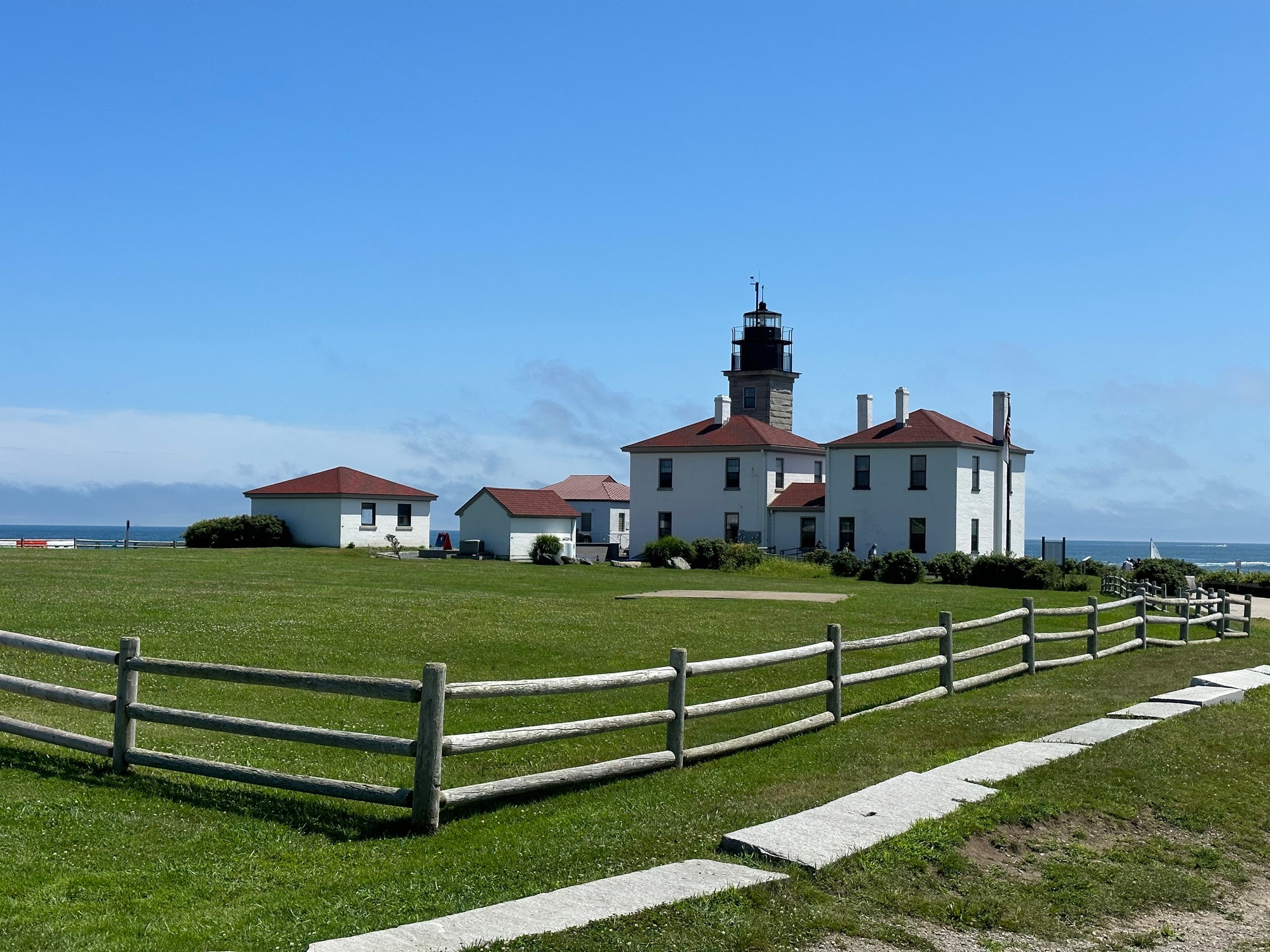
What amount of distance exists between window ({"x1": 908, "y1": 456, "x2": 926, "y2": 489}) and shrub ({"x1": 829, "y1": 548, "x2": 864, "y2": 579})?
9.26 m

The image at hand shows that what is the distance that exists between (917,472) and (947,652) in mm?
43919

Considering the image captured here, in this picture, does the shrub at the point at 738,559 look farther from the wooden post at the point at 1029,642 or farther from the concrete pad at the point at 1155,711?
the concrete pad at the point at 1155,711

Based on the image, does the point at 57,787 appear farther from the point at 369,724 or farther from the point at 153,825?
the point at 369,724

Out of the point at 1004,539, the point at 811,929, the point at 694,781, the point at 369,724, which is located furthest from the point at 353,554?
the point at 811,929

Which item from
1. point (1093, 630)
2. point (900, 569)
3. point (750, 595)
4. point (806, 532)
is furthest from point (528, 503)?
point (1093, 630)

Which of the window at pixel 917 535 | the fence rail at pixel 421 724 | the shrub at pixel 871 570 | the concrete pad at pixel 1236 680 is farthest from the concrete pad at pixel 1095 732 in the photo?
the window at pixel 917 535

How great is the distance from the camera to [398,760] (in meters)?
12.8

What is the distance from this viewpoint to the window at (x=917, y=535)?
59.6 m

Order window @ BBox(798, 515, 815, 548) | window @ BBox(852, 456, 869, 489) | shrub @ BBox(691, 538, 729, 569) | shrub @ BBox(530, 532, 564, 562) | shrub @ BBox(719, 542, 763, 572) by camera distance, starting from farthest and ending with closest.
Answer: window @ BBox(798, 515, 815, 548)
window @ BBox(852, 456, 869, 489)
shrub @ BBox(530, 532, 564, 562)
shrub @ BBox(691, 538, 729, 569)
shrub @ BBox(719, 542, 763, 572)

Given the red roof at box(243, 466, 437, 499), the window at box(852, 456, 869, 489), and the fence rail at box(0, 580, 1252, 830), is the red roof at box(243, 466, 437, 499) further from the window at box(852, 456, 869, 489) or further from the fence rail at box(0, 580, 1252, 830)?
the fence rail at box(0, 580, 1252, 830)

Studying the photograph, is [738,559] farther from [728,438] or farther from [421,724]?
[421,724]

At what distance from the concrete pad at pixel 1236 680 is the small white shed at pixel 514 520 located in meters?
44.4

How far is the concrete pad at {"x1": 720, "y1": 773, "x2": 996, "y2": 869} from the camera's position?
8.39 metres

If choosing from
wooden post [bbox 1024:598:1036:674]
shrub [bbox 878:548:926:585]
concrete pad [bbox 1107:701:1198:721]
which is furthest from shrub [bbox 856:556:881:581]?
concrete pad [bbox 1107:701:1198:721]
